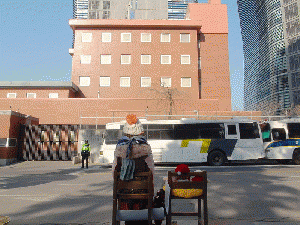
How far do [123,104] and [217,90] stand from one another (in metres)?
15.6

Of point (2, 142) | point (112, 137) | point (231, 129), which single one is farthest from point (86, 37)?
point (231, 129)

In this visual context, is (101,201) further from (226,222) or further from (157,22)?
(157,22)

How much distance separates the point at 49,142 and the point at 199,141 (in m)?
13.6

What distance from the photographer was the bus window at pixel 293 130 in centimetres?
1881

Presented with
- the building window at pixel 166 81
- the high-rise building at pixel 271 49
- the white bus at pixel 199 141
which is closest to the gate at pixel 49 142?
the white bus at pixel 199 141

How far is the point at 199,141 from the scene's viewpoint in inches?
720

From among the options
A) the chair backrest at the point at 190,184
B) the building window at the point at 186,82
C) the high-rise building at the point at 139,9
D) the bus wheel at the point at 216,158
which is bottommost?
the bus wheel at the point at 216,158

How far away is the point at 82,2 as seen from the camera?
551 ft

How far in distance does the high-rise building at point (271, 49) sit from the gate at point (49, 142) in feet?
205

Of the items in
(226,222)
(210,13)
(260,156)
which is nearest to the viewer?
(226,222)

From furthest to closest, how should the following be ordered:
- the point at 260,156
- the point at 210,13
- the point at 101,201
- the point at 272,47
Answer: the point at 272,47, the point at 210,13, the point at 260,156, the point at 101,201

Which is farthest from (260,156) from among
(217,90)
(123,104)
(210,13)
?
(210,13)

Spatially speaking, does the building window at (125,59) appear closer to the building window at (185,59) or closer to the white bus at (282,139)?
the building window at (185,59)

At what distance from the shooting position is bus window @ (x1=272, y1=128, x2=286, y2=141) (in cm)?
1883
